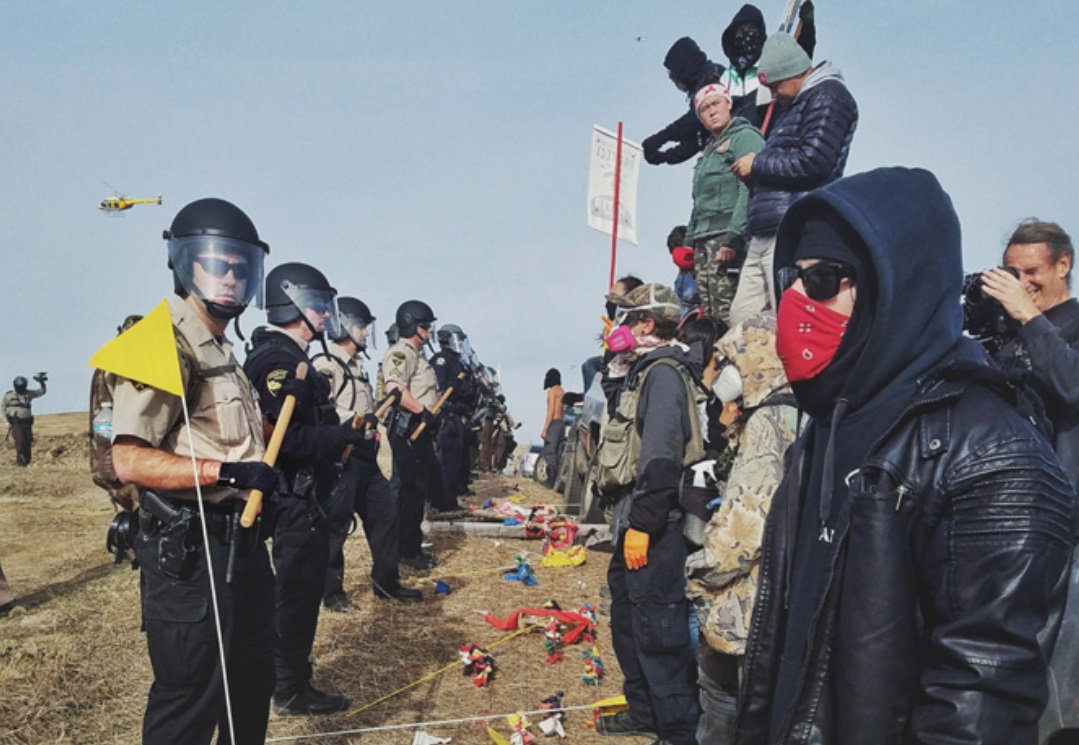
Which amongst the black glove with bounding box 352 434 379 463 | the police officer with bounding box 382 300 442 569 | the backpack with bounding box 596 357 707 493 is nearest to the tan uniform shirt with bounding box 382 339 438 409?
the police officer with bounding box 382 300 442 569

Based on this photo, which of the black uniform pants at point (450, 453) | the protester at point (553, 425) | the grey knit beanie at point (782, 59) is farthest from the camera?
the protester at point (553, 425)

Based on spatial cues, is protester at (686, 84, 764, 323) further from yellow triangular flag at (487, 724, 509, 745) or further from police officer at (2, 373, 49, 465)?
police officer at (2, 373, 49, 465)

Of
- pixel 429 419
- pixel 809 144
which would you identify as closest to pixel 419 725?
pixel 809 144

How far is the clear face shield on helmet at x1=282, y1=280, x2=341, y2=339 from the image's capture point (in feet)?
16.8

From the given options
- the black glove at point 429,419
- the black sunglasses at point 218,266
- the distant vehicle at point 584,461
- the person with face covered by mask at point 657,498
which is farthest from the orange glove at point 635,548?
the black glove at point 429,419

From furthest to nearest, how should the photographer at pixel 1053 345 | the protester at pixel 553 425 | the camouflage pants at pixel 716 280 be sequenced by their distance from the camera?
1. the protester at pixel 553 425
2. the camouflage pants at pixel 716 280
3. the photographer at pixel 1053 345

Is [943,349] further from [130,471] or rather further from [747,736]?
[130,471]

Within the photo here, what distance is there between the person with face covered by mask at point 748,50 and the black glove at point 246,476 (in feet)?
17.7

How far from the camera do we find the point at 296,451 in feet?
14.5

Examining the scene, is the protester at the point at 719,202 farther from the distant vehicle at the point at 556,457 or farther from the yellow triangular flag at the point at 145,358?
the distant vehicle at the point at 556,457

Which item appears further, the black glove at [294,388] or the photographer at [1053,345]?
the black glove at [294,388]

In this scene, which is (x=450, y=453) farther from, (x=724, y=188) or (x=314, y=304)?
(x=724, y=188)

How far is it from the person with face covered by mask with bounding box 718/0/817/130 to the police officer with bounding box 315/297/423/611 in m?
4.38

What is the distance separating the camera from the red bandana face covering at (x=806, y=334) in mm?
1752
